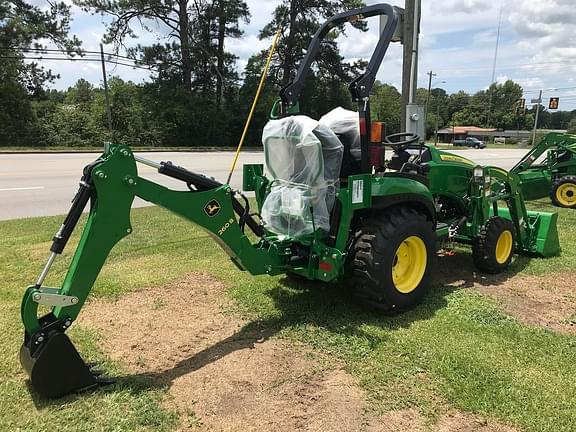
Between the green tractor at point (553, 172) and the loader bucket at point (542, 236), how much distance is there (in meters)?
4.60

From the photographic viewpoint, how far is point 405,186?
4.25 m

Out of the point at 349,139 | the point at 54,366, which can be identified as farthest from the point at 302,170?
the point at 54,366

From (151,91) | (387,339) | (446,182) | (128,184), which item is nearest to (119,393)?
(128,184)

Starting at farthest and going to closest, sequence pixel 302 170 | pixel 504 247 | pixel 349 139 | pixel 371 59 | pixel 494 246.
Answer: pixel 504 247 < pixel 494 246 < pixel 349 139 < pixel 371 59 < pixel 302 170

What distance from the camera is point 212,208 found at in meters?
3.55

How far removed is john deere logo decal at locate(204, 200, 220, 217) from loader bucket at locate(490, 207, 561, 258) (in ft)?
13.3

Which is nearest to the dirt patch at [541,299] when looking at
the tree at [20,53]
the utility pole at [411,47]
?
the utility pole at [411,47]

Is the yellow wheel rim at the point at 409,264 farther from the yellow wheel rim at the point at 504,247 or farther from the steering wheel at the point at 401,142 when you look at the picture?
the yellow wheel rim at the point at 504,247

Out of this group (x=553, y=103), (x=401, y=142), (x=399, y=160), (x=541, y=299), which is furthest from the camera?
(x=553, y=103)

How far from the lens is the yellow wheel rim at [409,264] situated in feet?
14.3

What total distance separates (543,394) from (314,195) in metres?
2.02

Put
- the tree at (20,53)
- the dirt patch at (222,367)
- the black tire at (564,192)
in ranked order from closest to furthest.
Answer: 1. the dirt patch at (222,367)
2. the black tire at (564,192)
3. the tree at (20,53)

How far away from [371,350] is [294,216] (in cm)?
117

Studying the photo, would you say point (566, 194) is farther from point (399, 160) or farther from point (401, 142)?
point (401, 142)
